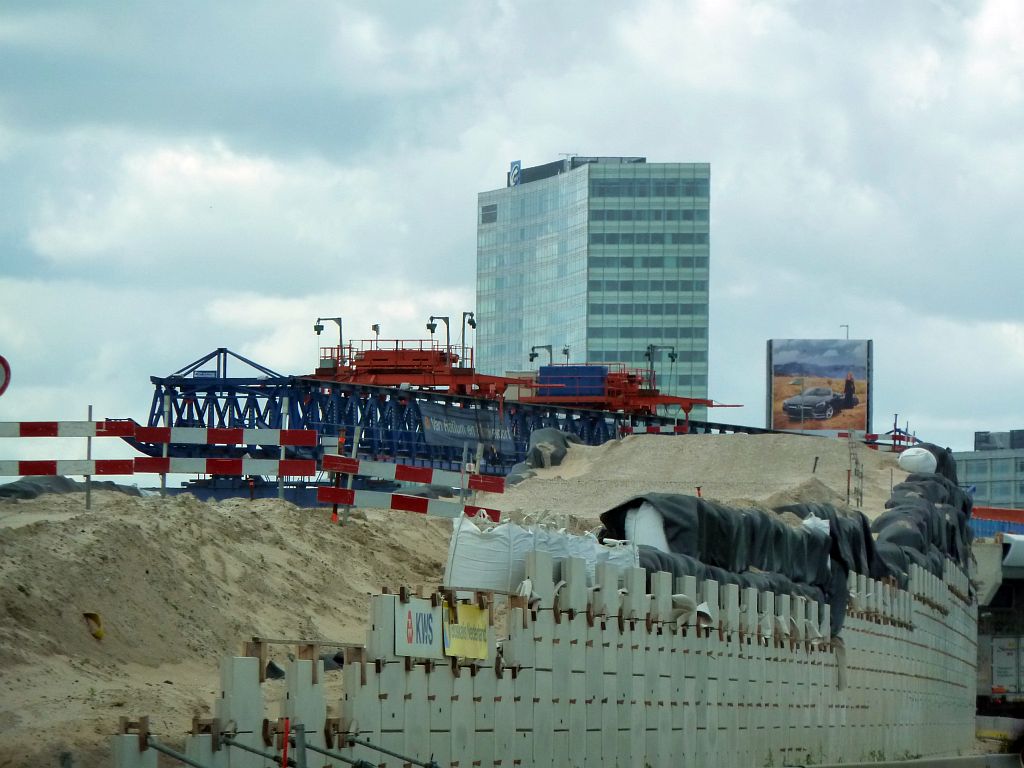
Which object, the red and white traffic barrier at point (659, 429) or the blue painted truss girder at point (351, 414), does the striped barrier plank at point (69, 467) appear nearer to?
the blue painted truss girder at point (351, 414)

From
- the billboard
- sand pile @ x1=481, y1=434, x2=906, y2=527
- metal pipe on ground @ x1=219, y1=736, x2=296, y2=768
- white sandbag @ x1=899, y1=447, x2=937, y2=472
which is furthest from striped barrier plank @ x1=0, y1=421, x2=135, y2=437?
the billboard

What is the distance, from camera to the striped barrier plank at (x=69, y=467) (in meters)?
18.7

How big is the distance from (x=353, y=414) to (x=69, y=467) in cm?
4176

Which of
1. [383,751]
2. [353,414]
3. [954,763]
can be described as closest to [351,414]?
[353,414]

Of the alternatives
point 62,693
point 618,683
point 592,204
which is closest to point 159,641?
point 62,693

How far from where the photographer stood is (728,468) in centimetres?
4984

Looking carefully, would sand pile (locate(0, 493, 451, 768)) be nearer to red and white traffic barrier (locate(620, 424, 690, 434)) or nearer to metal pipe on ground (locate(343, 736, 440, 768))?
metal pipe on ground (locate(343, 736, 440, 768))

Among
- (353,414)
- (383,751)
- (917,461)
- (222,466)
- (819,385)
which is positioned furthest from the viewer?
(819,385)

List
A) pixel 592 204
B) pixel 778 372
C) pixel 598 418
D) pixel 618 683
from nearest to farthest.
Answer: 1. pixel 618 683
2. pixel 598 418
3. pixel 778 372
4. pixel 592 204

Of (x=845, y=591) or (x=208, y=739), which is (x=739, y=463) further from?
(x=208, y=739)

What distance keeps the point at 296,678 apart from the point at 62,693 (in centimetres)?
150

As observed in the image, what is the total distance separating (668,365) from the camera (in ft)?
541

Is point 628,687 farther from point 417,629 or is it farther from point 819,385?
point 819,385

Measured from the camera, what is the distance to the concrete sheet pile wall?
12328 mm
